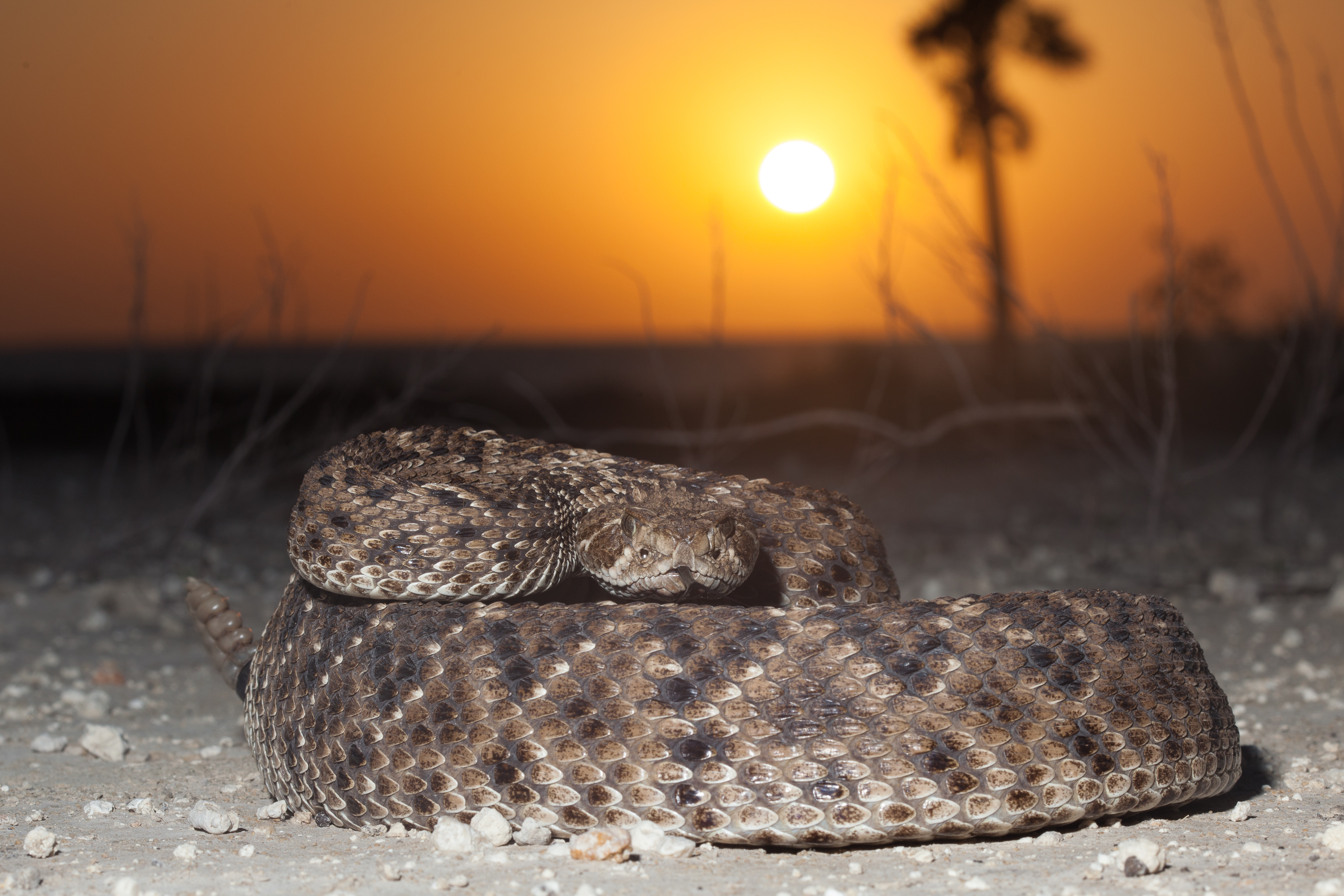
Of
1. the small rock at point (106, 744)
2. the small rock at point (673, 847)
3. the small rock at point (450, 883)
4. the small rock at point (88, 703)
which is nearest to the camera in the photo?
the small rock at point (450, 883)

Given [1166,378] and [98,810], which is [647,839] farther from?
[1166,378]

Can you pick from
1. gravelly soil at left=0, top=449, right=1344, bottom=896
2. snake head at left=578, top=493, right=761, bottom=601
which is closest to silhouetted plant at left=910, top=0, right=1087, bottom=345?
gravelly soil at left=0, top=449, right=1344, bottom=896

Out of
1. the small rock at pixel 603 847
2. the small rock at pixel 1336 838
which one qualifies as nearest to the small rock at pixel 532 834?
the small rock at pixel 603 847

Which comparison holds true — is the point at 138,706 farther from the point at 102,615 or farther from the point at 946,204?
the point at 946,204

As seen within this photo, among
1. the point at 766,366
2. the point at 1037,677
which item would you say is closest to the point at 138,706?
the point at 1037,677

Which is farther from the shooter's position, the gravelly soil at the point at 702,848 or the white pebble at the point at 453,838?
the white pebble at the point at 453,838

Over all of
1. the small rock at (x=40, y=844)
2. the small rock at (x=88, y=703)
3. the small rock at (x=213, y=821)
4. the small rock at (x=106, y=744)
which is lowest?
the small rock at (x=88, y=703)

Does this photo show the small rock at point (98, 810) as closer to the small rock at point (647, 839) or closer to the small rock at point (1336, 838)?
the small rock at point (647, 839)
